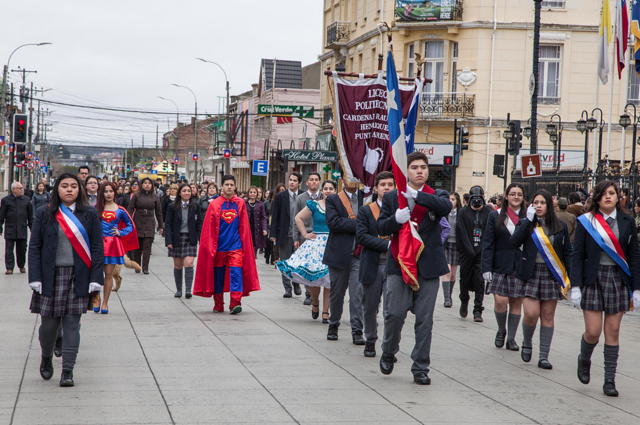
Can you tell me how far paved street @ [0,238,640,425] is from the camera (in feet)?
18.5

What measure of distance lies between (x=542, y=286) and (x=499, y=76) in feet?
82.1

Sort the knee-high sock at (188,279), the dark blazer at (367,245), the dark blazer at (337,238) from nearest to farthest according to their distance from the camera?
the dark blazer at (367,245)
the dark blazer at (337,238)
the knee-high sock at (188,279)

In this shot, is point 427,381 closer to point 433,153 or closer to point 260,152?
point 433,153

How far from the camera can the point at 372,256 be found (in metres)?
7.74

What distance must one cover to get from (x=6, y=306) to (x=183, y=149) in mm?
103342

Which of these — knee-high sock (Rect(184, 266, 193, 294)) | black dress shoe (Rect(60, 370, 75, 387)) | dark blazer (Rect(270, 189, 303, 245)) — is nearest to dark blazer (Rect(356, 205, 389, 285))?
black dress shoe (Rect(60, 370, 75, 387))

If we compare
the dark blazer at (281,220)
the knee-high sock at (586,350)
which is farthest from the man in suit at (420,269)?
the dark blazer at (281,220)

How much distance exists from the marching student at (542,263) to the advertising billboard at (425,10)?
24918mm

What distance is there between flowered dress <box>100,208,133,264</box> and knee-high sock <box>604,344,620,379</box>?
21.7 ft

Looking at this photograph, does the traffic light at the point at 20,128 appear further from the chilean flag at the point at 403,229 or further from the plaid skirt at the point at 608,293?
the plaid skirt at the point at 608,293

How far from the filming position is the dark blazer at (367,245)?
766 cm

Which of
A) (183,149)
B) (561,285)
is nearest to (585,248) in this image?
(561,285)

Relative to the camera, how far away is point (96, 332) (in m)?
8.98

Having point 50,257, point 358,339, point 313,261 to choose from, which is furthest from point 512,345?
point 50,257
